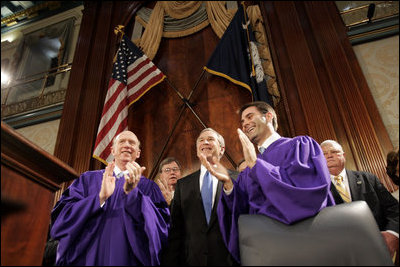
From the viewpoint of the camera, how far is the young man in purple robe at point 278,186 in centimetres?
164

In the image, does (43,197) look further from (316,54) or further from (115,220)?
(316,54)

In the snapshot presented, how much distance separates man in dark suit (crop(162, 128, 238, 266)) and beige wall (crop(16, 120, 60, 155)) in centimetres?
305

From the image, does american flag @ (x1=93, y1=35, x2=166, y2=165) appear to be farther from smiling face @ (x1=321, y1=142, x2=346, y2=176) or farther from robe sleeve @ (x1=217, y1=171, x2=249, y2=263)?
smiling face @ (x1=321, y1=142, x2=346, y2=176)

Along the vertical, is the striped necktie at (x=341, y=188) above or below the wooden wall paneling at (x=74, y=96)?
below

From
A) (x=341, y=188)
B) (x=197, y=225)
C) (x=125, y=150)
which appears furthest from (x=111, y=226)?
(x=341, y=188)

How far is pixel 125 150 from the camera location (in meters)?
2.38

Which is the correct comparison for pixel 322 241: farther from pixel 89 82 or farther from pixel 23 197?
pixel 89 82

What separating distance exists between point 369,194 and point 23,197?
2.10 m

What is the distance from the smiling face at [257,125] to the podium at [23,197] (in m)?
1.35

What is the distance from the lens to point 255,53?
3844mm

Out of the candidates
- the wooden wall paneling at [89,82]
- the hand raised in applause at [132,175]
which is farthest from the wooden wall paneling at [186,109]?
the hand raised in applause at [132,175]

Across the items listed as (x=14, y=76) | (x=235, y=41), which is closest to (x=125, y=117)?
(x=235, y=41)

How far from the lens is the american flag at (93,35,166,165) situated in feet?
12.6

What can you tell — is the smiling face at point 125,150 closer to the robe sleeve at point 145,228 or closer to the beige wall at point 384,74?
the robe sleeve at point 145,228
